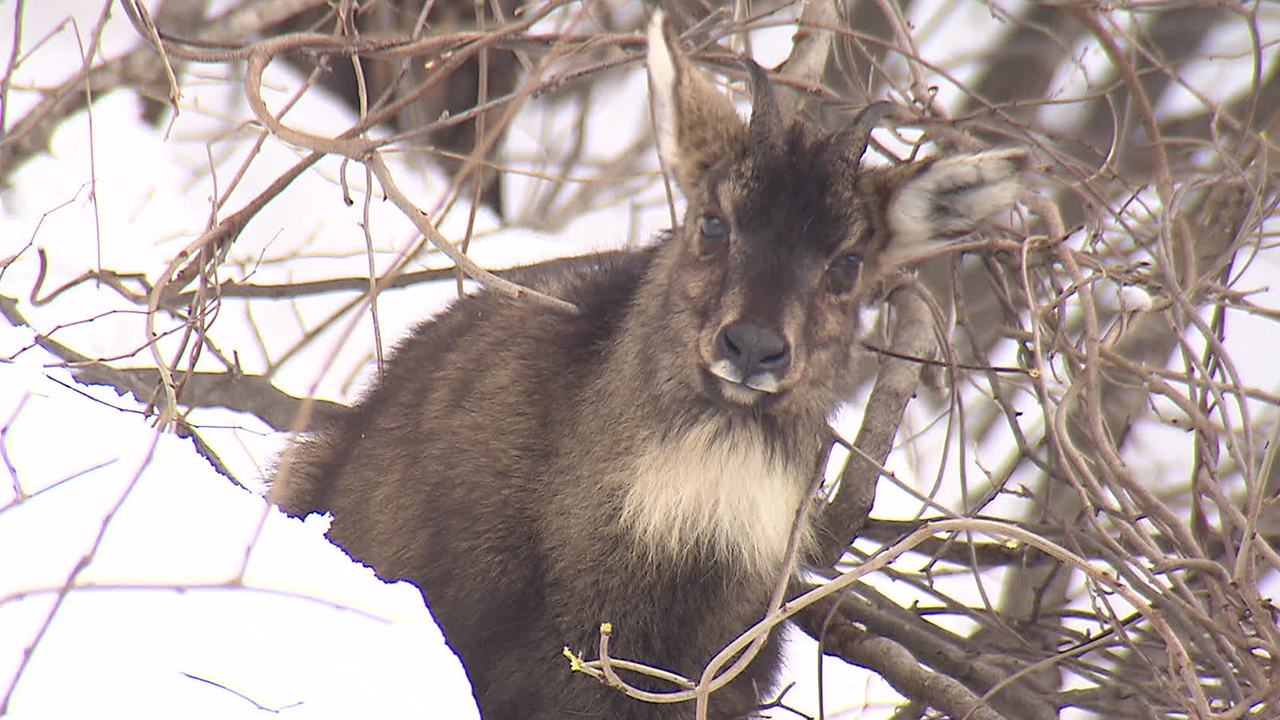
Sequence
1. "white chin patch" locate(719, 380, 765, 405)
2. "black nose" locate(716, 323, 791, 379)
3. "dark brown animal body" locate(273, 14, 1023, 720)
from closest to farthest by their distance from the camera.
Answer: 1. "black nose" locate(716, 323, 791, 379)
2. "white chin patch" locate(719, 380, 765, 405)
3. "dark brown animal body" locate(273, 14, 1023, 720)

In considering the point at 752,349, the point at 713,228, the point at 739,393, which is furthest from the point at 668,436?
the point at 713,228

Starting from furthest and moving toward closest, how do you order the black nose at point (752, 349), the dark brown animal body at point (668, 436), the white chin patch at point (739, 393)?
1. the dark brown animal body at point (668, 436)
2. the white chin patch at point (739, 393)
3. the black nose at point (752, 349)

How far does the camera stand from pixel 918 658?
4.35 meters

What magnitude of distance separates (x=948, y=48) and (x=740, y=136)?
13.2ft

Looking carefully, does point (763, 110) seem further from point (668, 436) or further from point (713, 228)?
point (668, 436)

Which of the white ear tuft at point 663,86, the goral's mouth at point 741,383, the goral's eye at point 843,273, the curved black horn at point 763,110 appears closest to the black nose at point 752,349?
the goral's mouth at point 741,383

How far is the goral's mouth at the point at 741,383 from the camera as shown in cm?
336

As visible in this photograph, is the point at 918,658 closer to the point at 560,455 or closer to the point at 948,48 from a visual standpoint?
the point at 560,455

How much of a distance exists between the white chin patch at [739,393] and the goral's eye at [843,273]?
1.22 feet

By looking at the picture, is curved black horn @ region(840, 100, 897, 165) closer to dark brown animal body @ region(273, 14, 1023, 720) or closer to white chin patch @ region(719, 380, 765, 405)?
dark brown animal body @ region(273, 14, 1023, 720)

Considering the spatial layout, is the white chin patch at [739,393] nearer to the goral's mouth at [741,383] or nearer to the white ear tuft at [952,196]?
the goral's mouth at [741,383]

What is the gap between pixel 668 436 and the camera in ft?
12.0

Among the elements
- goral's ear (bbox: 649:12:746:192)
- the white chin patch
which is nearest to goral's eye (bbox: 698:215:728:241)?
goral's ear (bbox: 649:12:746:192)

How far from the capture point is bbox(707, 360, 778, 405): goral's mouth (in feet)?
11.0
